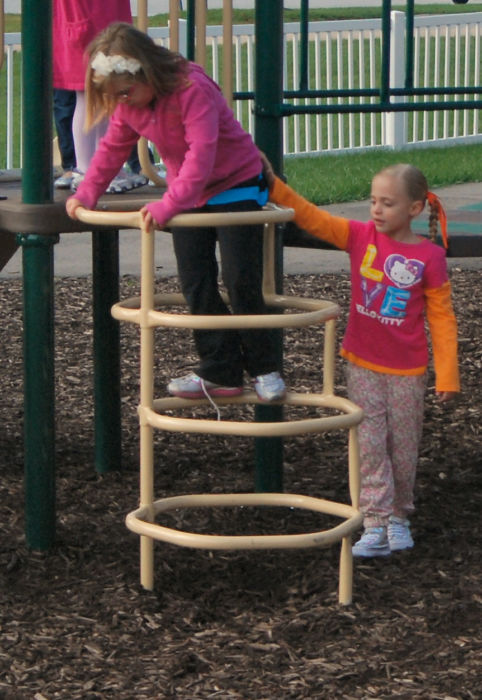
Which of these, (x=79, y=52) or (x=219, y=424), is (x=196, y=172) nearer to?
(x=219, y=424)

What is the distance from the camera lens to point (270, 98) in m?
4.06

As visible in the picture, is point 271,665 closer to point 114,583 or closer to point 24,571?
point 114,583

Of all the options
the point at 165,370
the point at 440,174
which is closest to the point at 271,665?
the point at 165,370

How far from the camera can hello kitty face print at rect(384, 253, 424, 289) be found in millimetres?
3631

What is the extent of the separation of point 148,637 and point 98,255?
1531 millimetres

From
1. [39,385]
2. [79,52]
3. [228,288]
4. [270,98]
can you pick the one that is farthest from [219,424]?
[79,52]

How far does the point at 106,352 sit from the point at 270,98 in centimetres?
105

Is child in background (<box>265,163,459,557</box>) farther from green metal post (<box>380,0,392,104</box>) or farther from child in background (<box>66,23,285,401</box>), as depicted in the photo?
green metal post (<box>380,0,392,104</box>)

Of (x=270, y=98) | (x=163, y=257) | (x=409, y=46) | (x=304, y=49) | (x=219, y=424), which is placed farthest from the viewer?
(x=163, y=257)

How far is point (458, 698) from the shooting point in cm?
296

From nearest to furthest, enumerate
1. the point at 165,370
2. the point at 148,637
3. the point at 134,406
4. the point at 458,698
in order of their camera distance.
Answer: the point at 458,698, the point at 148,637, the point at 134,406, the point at 165,370

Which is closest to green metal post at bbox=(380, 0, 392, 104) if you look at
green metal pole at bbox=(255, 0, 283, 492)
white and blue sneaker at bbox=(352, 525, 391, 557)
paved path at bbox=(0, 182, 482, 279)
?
green metal pole at bbox=(255, 0, 283, 492)

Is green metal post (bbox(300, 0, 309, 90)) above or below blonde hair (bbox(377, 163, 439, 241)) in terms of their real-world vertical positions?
above

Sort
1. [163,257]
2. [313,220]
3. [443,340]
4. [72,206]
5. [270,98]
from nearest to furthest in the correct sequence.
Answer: [72,206], [443,340], [313,220], [270,98], [163,257]
